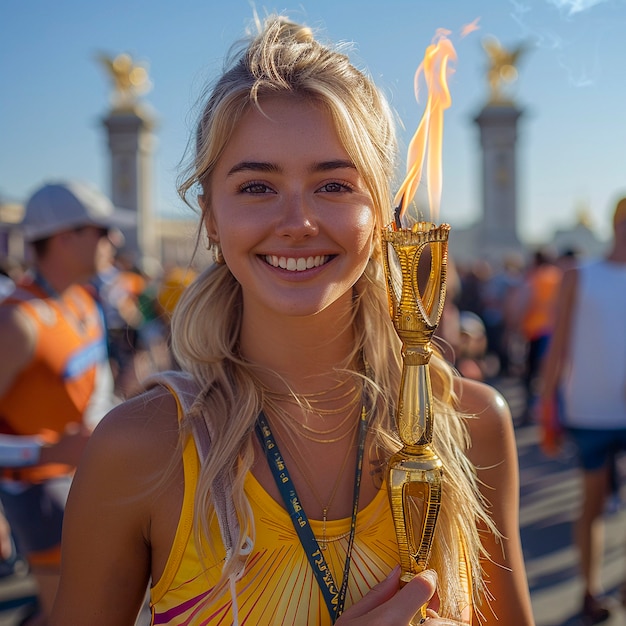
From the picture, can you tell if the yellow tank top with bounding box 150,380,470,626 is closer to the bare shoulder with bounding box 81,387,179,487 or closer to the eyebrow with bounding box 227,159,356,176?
the bare shoulder with bounding box 81,387,179,487

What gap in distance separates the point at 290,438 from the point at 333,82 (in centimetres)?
70

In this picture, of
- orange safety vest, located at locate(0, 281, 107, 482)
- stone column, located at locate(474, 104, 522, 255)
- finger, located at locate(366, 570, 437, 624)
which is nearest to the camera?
finger, located at locate(366, 570, 437, 624)

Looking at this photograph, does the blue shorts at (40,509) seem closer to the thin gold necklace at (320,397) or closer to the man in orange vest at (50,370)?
the man in orange vest at (50,370)

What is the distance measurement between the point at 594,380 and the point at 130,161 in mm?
32204

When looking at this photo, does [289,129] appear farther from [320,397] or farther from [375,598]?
[375,598]

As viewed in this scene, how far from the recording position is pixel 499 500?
145 centimetres

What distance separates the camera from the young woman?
1.26 m

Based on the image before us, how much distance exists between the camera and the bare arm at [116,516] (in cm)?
129

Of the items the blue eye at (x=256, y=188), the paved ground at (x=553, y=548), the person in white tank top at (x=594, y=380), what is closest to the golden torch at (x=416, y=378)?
the blue eye at (x=256, y=188)

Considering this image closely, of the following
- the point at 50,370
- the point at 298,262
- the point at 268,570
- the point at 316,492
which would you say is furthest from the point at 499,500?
the point at 50,370

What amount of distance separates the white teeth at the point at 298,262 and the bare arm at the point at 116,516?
0.37 meters

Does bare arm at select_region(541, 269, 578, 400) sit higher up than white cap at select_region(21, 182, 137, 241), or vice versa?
white cap at select_region(21, 182, 137, 241)

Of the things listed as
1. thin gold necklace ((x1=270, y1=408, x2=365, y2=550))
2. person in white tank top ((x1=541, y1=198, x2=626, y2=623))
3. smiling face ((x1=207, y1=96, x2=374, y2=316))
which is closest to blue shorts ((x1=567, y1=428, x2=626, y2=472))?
person in white tank top ((x1=541, y1=198, x2=626, y2=623))

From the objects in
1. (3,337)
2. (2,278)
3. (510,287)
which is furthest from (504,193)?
(3,337)
